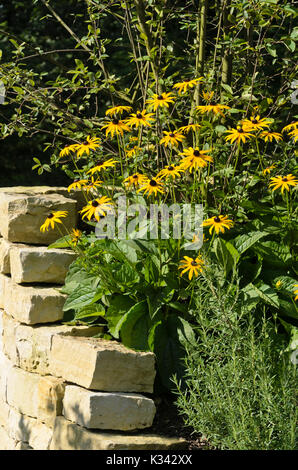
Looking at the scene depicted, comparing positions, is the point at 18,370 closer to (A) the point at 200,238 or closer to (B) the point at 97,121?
(A) the point at 200,238

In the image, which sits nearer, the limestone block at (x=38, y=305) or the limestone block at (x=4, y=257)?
the limestone block at (x=38, y=305)

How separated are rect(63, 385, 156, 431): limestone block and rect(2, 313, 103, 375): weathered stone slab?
0.41 meters

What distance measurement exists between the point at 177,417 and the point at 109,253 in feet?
2.78

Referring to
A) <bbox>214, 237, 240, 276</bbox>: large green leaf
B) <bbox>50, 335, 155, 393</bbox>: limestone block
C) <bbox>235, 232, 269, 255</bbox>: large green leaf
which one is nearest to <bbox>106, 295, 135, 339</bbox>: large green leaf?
<bbox>50, 335, 155, 393</bbox>: limestone block

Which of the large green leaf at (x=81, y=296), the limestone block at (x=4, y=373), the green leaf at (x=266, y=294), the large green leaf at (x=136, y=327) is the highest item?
the green leaf at (x=266, y=294)

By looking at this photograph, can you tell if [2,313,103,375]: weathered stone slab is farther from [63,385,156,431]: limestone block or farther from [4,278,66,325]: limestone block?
[63,385,156,431]: limestone block

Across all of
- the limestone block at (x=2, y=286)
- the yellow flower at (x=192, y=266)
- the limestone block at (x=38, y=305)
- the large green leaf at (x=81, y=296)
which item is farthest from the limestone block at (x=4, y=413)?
the yellow flower at (x=192, y=266)

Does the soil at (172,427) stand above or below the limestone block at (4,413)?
above

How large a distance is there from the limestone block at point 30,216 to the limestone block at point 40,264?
0.17m

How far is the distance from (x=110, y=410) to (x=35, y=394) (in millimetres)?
590

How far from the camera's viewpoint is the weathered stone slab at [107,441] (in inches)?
108

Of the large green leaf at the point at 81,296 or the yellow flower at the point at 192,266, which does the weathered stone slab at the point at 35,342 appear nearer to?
the large green leaf at the point at 81,296

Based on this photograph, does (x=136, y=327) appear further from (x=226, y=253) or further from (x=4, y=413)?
(x=4, y=413)

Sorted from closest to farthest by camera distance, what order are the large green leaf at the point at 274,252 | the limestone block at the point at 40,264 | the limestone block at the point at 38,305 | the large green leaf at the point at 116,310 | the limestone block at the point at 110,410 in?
1. the limestone block at the point at 110,410
2. the large green leaf at the point at 116,310
3. the large green leaf at the point at 274,252
4. the limestone block at the point at 38,305
5. the limestone block at the point at 40,264
